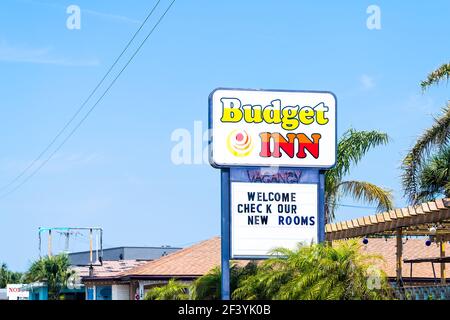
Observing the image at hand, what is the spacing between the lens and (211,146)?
2222cm

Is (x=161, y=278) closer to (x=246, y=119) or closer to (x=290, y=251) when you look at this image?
(x=246, y=119)

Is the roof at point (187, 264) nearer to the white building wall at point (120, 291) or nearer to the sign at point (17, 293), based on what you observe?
the white building wall at point (120, 291)

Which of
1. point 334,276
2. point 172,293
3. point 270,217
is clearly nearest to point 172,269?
point 172,293

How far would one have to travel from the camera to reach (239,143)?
2245cm

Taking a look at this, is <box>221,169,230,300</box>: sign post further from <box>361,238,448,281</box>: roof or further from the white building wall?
the white building wall

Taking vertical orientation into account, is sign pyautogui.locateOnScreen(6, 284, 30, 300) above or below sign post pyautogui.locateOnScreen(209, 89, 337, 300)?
below

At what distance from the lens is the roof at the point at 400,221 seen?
725 inches

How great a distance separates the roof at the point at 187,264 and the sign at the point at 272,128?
19.6 meters

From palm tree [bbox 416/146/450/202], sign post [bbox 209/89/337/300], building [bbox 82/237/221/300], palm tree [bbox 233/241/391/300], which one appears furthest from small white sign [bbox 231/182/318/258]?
building [bbox 82/237/221/300]

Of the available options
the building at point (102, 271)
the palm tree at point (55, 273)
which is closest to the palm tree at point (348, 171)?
the building at point (102, 271)

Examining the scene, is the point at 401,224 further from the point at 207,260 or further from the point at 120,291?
the point at 120,291

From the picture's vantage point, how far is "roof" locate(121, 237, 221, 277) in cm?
4206

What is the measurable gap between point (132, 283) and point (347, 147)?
16.8 m

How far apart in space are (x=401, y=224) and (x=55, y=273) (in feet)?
170
